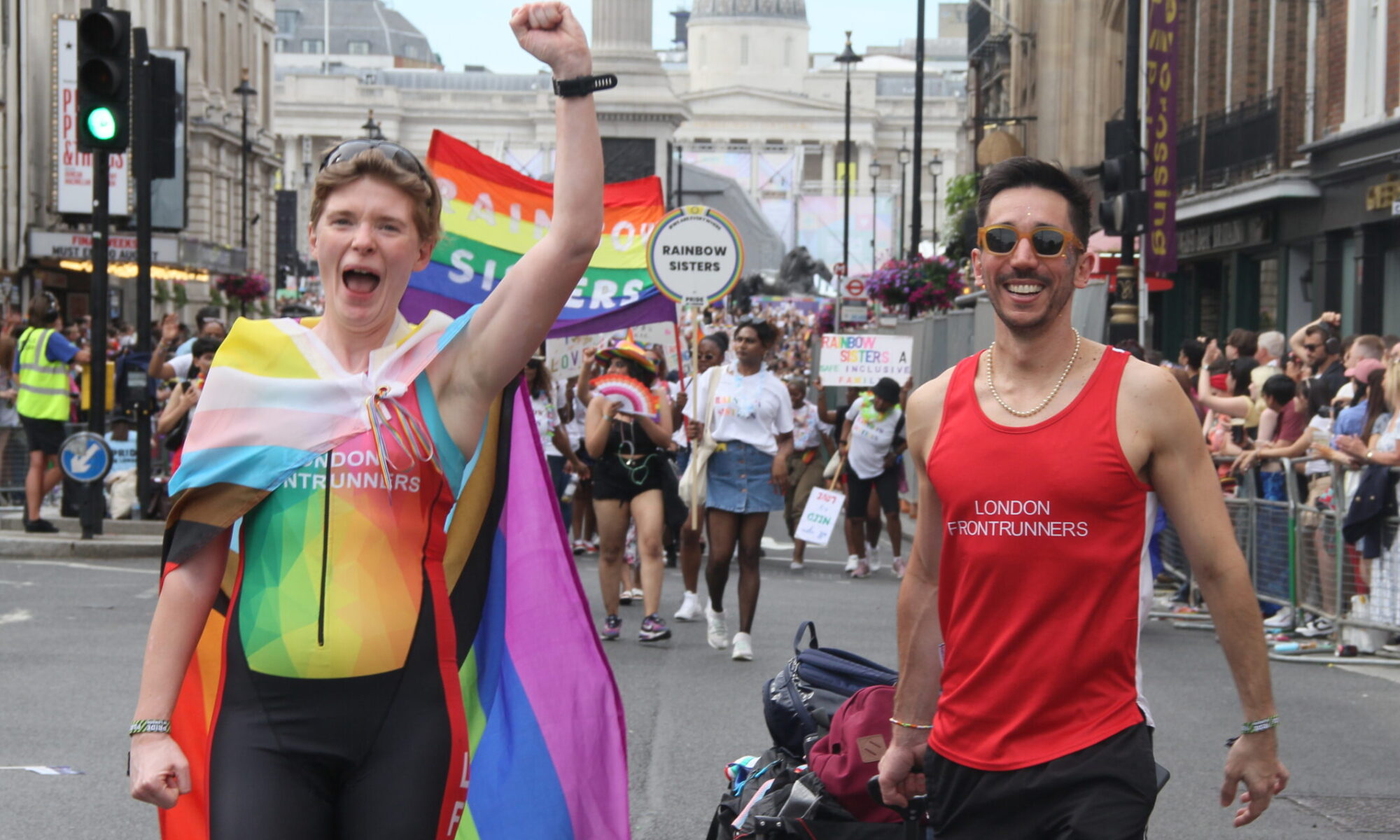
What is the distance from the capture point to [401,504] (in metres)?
3.04

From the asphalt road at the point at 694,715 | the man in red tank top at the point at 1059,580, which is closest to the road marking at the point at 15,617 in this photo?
the asphalt road at the point at 694,715

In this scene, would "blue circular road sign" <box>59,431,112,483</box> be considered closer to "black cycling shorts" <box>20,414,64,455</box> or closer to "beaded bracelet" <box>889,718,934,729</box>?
"black cycling shorts" <box>20,414,64,455</box>

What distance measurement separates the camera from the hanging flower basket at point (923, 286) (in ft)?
107

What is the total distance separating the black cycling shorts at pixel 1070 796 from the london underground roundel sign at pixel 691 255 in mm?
10052

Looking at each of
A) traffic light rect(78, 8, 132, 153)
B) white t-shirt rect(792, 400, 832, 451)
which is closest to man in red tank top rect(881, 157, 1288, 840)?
traffic light rect(78, 8, 132, 153)

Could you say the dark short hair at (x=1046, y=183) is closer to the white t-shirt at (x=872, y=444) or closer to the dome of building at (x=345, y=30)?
the white t-shirt at (x=872, y=444)

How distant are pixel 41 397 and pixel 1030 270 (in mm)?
12346

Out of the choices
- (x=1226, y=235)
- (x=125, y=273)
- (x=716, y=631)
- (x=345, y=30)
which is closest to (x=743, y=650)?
(x=716, y=631)

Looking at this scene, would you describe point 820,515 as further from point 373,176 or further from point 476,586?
point 373,176

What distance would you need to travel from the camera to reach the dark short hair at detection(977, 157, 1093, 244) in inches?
143

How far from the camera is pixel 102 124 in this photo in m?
13.5

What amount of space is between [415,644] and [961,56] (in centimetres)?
17440

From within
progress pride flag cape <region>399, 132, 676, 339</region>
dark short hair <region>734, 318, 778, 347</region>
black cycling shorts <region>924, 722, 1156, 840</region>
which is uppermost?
progress pride flag cape <region>399, 132, 676, 339</region>

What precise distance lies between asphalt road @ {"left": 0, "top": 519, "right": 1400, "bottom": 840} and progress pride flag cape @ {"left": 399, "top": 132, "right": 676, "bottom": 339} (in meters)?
1.99
